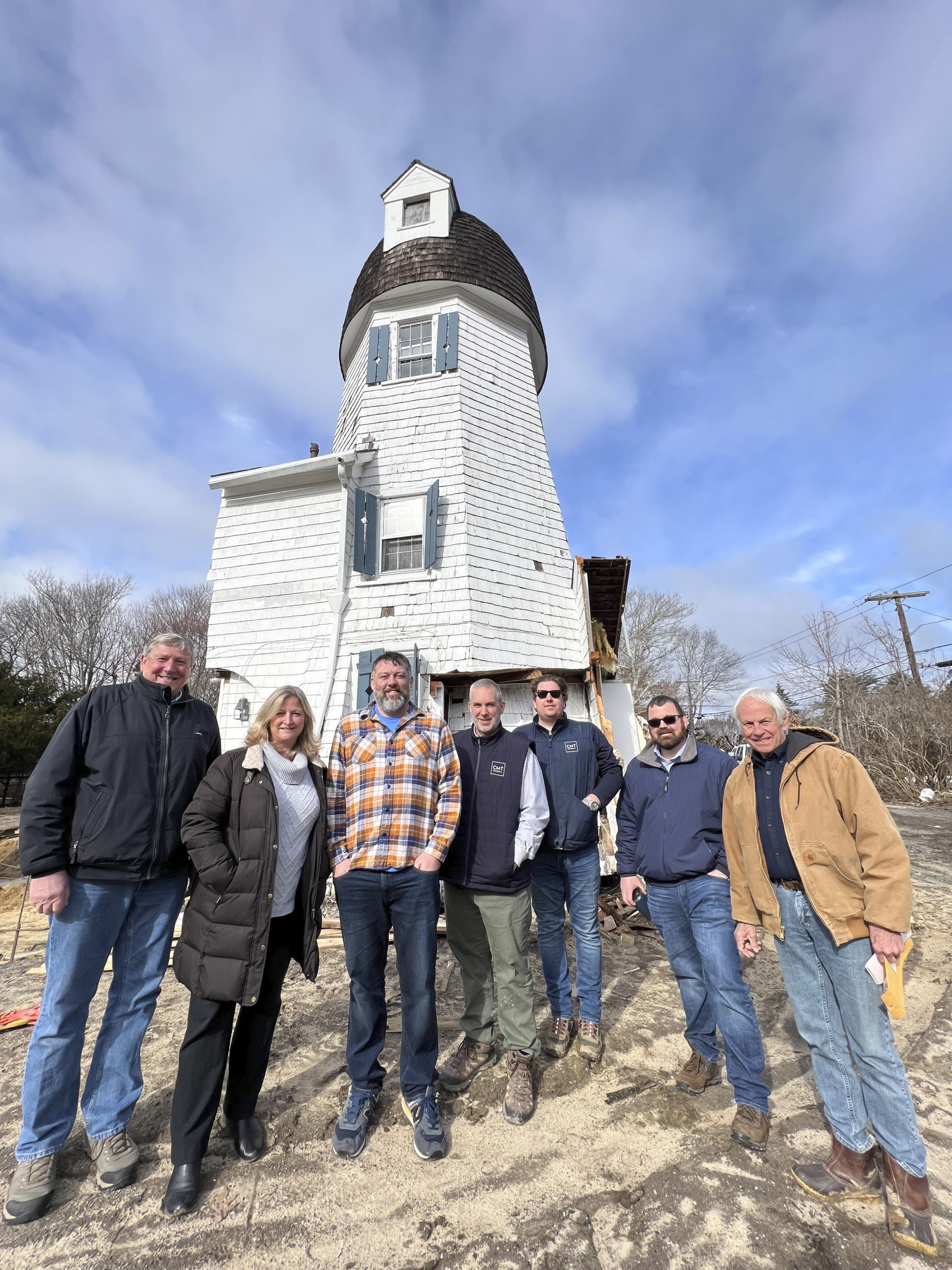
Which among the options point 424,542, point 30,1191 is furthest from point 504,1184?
point 424,542

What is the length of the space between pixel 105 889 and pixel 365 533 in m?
7.01

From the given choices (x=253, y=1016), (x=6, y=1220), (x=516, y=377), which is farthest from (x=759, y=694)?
(x=516, y=377)

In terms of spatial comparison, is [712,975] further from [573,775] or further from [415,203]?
[415,203]

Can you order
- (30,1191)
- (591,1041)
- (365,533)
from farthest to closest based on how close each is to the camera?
(365,533)
(591,1041)
(30,1191)

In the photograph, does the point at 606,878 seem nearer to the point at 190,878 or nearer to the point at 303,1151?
the point at 303,1151

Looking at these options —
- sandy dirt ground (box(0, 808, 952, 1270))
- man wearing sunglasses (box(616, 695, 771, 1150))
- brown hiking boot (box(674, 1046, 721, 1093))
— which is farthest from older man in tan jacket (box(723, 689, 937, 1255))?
brown hiking boot (box(674, 1046, 721, 1093))

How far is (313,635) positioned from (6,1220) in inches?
269

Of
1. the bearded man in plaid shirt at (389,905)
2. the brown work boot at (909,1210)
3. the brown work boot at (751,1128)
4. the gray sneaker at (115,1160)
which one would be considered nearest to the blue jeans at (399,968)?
the bearded man in plaid shirt at (389,905)

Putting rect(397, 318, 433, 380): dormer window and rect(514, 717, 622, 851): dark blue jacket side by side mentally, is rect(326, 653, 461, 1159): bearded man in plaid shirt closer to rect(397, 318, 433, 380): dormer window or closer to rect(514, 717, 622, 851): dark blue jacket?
rect(514, 717, 622, 851): dark blue jacket

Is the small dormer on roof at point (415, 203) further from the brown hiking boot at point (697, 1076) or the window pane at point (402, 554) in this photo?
the brown hiking boot at point (697, 1076)

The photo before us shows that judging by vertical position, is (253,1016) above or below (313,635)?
below

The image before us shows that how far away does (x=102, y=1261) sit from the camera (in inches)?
80.2

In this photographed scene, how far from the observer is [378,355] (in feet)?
34.0

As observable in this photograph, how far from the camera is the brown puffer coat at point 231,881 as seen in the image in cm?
241
